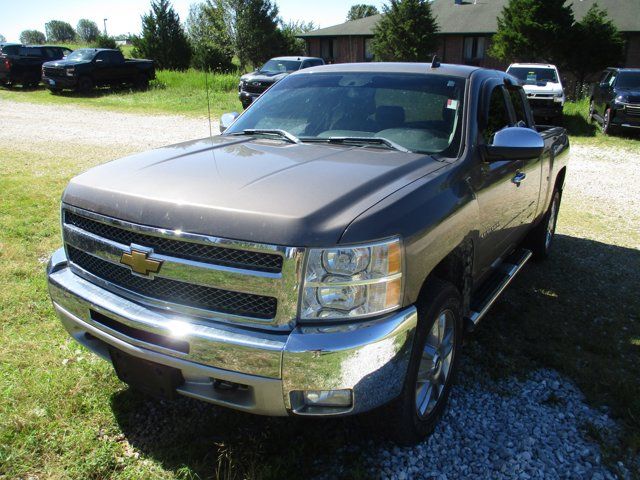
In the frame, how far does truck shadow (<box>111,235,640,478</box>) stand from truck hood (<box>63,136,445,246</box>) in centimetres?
104

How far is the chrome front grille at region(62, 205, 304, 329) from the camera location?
211cm

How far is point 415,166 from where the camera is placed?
2814 mm

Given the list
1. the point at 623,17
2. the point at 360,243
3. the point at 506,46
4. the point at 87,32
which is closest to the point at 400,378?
the point at 360,243

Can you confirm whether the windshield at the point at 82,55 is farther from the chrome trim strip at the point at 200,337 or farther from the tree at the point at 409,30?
the chrome trim strip at the point at 200,337

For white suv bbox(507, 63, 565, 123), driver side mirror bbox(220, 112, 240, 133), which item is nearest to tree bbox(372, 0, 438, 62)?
white suv bbox(507, 63, 565, 123)

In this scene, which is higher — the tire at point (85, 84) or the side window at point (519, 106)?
the side window at point (519, 106)

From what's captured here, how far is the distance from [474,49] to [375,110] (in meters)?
36.1

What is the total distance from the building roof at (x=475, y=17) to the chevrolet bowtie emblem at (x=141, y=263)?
113 ft

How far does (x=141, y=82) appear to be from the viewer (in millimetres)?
25406

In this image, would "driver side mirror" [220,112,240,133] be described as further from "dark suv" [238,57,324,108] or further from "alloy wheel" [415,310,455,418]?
"dark suv" [238,57,324,108]

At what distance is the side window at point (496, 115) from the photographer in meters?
3.55

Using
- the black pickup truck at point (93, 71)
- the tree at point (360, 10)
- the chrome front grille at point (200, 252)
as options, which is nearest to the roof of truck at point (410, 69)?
the chrome front grille at point (200, 252)

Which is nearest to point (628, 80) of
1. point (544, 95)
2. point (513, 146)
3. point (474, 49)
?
point (544, 95)

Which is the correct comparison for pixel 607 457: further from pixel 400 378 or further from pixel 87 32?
pixel 87 32
